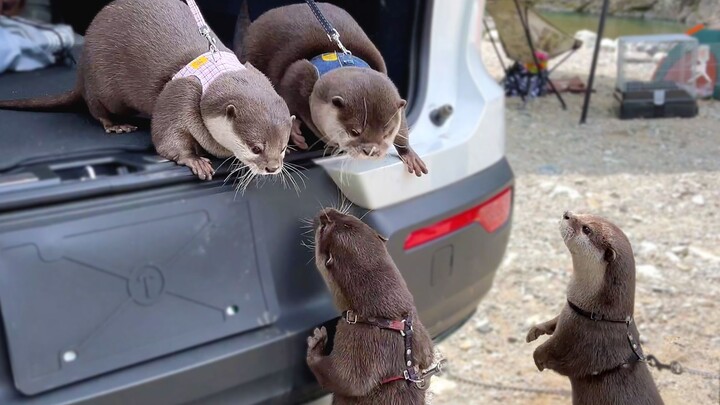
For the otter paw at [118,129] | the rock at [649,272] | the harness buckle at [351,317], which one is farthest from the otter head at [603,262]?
the rock at [649,272]

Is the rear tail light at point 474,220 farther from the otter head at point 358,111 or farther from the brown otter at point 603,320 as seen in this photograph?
the brown otter at point 603,320

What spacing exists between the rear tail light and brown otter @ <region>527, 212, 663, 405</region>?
15.0 inches

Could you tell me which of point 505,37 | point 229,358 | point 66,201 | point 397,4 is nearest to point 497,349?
point 397,4

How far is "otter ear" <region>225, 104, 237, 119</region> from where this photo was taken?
208 cm

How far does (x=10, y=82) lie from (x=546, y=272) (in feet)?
8.95

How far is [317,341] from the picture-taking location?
84.7 inches

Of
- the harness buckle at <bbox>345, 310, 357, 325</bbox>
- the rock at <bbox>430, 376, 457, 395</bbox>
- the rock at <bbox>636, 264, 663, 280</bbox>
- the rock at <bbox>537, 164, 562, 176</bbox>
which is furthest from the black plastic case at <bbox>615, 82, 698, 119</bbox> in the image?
the harness buckle at <bbox>345, 310, 357, 325</bbox>

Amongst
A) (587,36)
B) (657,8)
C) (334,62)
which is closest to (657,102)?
(657,8)

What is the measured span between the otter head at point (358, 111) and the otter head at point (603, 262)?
591 millimetres

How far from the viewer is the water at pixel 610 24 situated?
36.4 feet

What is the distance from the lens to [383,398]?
6.94 ft

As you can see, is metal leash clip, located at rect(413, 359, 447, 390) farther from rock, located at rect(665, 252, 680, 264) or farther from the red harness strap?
rock, located at rect(665, 252, 680, 264)

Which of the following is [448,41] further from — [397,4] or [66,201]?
[66,201]

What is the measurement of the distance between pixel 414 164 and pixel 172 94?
28.4 inches
